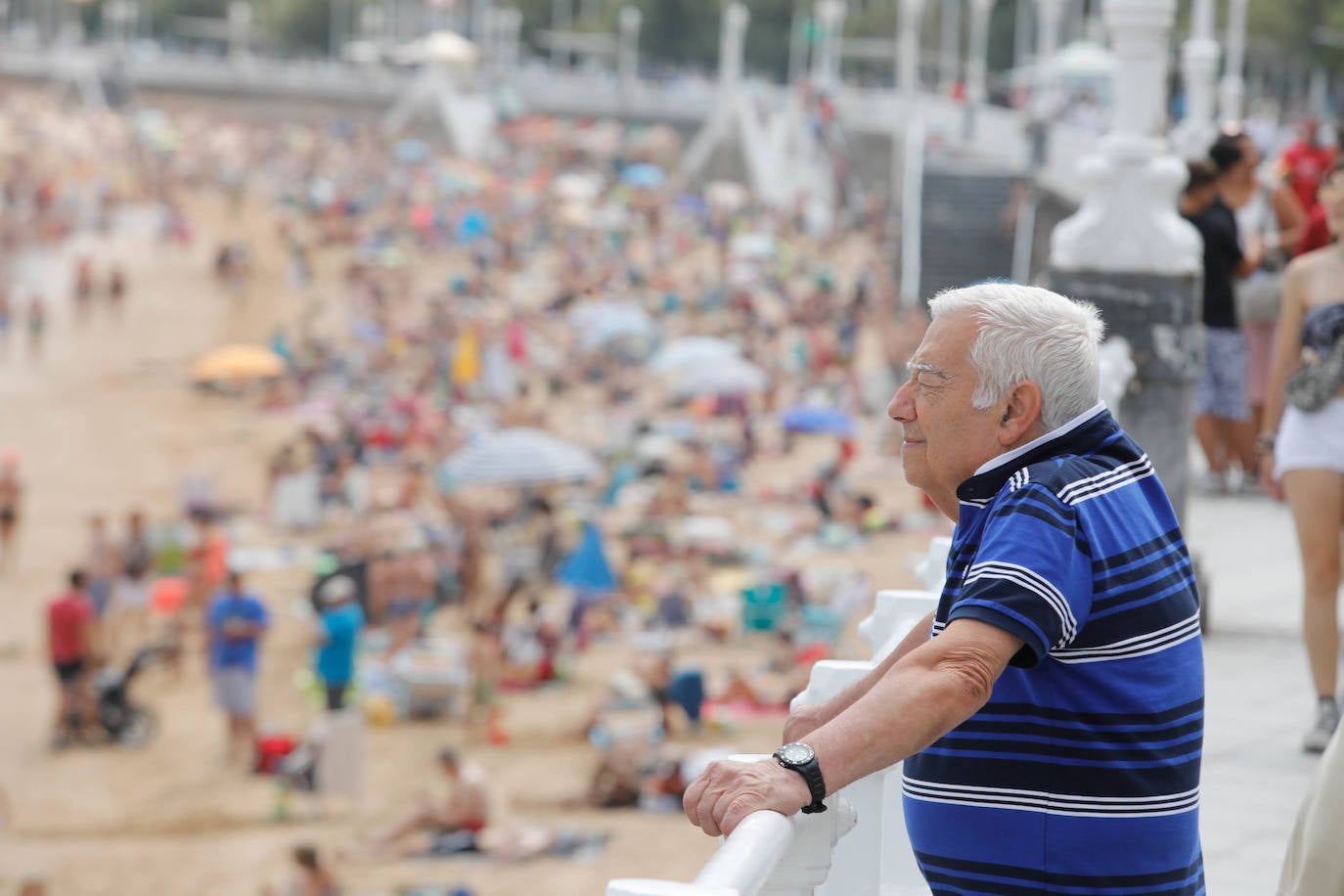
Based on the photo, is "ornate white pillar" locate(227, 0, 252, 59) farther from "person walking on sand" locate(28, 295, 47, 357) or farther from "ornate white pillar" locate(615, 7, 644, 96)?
"person walking on sand" locate(28, 295, 47, 357)

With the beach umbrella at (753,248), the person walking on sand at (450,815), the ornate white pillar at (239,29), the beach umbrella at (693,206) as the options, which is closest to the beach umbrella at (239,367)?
the beach umbrella at (753,248)

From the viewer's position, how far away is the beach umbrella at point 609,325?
24609 mm

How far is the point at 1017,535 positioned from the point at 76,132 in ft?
184

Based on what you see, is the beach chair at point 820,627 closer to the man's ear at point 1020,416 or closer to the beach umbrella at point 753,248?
the man's ear at point 1020,416

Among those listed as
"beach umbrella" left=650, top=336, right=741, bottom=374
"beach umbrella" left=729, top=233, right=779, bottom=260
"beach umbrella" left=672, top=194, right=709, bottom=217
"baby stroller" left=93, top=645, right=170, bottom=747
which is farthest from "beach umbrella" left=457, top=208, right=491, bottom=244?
"baby stroller" left=93, top=645, right=170, bottom=747

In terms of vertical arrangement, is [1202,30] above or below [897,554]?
above

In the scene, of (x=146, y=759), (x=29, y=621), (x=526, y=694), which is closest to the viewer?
(x=146, y=759)

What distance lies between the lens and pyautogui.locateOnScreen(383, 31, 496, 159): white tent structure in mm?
54938

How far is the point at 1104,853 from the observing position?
186 centimetres

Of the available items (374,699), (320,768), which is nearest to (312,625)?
(374,699)

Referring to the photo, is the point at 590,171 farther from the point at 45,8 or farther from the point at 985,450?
the point at 985,450

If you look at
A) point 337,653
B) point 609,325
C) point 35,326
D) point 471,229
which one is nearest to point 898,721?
point 337,653

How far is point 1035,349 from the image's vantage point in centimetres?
188

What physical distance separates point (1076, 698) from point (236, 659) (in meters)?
9.84
